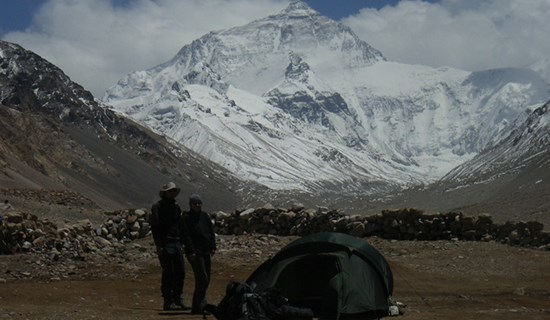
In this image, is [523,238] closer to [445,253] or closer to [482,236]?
[482,236]

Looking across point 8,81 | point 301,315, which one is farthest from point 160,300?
point 8,81

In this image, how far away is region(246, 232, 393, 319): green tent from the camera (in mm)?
15984

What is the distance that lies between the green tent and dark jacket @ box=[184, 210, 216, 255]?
3.74 ft

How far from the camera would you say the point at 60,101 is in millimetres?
199625

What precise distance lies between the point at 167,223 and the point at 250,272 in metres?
6.58

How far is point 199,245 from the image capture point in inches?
638

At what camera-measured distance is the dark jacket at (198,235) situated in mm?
16169

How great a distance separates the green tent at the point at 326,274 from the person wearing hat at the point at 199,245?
0.97 m

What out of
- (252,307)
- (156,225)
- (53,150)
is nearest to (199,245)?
(156,225)

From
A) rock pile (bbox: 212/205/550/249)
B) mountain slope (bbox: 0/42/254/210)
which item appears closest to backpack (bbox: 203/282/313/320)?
rock pile (bbox: 212/205/550/249)

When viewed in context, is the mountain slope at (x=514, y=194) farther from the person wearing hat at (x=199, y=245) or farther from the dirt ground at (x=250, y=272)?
the person wearing hat at (x=199, y=245)

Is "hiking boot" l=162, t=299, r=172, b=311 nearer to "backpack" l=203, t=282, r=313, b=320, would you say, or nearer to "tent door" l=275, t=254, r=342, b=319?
"tent door" l=275, t=254, r=342, b=319

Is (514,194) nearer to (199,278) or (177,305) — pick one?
(177,305)

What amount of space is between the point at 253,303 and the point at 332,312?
12.0ft
